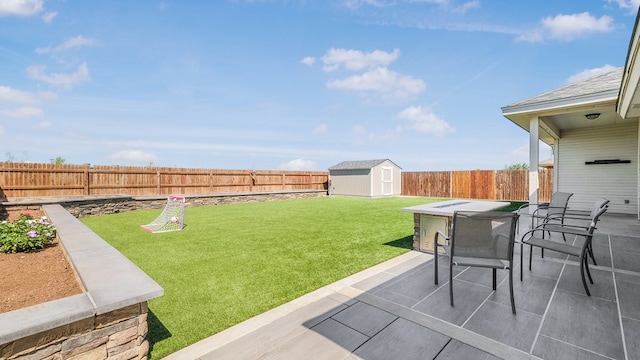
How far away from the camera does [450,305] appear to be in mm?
2662

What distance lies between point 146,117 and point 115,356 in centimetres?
1632

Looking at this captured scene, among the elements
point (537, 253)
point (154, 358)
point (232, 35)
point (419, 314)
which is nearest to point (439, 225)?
point (537, 253)

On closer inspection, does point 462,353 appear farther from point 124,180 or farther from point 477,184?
point 477,184

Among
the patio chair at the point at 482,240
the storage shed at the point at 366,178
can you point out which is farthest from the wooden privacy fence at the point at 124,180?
the patio chair at the point at 482,240

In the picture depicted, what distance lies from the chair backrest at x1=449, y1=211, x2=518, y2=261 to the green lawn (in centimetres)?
148

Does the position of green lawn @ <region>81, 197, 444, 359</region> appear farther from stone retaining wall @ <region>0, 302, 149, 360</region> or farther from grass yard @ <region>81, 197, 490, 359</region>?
stone retaining wall @ <region>0, 302, 149, 360</region>

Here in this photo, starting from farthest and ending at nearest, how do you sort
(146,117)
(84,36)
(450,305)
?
(146,117) < (84,36) < (450,305)

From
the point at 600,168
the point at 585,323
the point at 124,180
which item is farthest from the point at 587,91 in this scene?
the point at 124,180

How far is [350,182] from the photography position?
20.2m

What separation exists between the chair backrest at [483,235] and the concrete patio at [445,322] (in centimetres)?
48

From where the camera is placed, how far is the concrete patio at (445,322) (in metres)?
1.98

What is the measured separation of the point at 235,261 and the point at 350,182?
16.3 metres

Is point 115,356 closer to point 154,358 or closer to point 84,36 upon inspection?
point 154,358

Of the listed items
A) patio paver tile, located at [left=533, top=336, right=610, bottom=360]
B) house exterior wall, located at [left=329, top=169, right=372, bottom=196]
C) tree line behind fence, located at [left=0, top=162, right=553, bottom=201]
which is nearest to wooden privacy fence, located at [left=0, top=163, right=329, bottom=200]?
tree line behind fence, located at [left=0, top=162, right=553, bottom=201]
